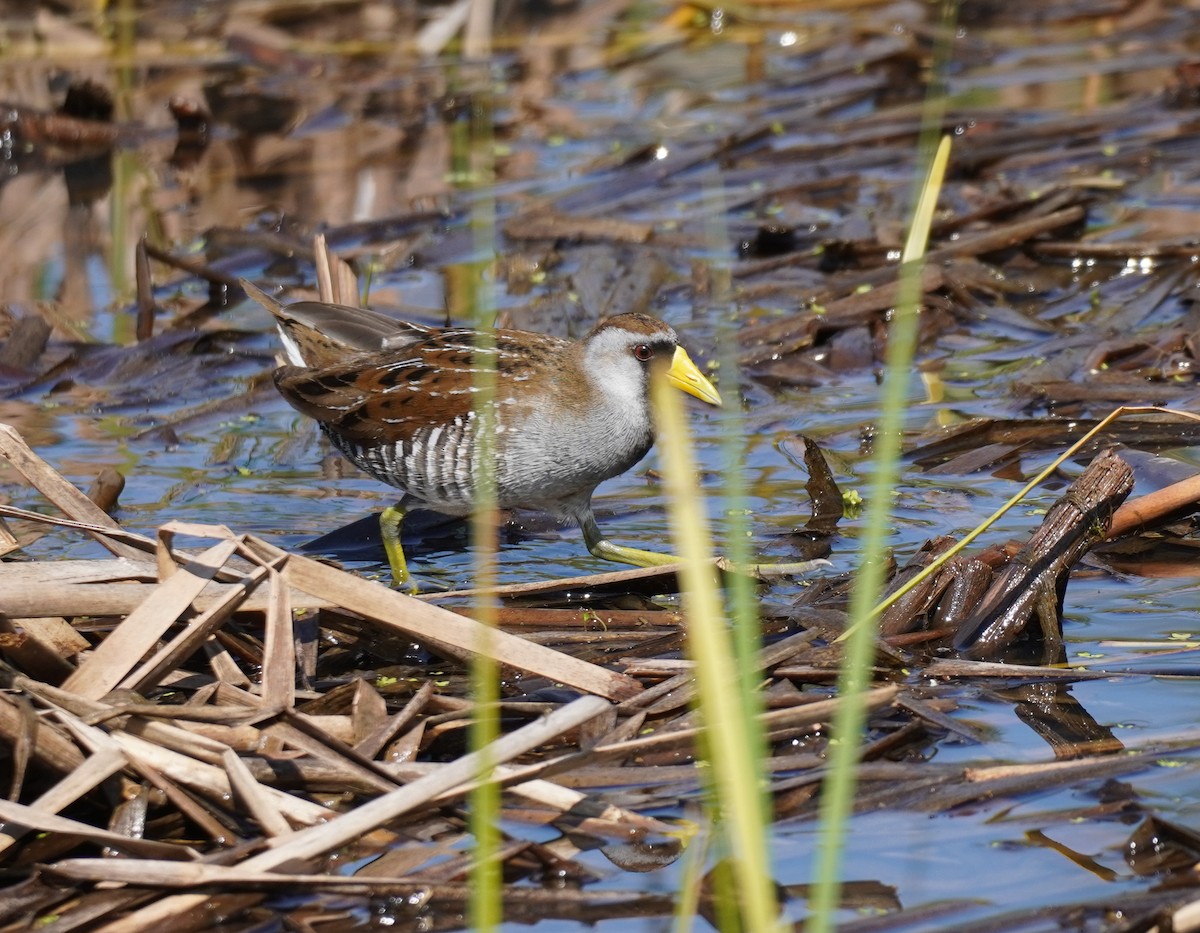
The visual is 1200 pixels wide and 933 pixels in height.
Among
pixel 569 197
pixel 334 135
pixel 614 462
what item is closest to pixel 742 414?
pixel 614 462

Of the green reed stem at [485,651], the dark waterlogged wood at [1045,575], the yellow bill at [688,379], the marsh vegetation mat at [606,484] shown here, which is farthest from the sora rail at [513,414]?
the green reed stem at [485,651]

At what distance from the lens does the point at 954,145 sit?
8859 millimetres

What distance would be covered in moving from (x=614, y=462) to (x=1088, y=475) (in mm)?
1472

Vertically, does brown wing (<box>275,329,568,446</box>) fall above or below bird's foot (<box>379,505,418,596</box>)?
above

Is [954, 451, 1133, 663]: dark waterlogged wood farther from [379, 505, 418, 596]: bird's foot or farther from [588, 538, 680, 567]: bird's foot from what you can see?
[379, 505, 418, 596]: bird's foot

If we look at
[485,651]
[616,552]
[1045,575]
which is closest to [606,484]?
[616,552]

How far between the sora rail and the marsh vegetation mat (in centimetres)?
23

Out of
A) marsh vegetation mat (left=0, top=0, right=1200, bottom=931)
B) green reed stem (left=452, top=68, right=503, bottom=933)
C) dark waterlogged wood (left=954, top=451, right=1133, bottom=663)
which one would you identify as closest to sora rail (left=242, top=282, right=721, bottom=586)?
marsh vegetation mat (left=0, top=0, right=1200, bottom=931)

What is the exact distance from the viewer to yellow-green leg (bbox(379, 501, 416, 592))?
5273 mm

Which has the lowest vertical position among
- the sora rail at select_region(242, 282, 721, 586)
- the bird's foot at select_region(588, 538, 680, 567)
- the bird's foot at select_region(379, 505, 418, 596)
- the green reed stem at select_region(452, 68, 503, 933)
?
the green reed stem at select_region(452, 68, 503, 933)

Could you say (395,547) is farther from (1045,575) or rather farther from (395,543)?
(1045,575)

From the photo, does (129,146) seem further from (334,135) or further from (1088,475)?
(1088,475)

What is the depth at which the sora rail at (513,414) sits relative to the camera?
5121mm

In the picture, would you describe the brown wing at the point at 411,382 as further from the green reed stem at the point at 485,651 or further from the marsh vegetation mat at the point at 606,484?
the green reed stem at the point at 485,651
